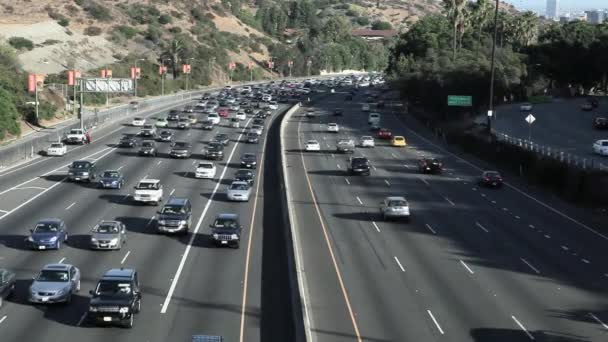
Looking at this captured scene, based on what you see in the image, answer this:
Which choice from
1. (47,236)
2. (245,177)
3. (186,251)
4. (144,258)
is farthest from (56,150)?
(144,258)

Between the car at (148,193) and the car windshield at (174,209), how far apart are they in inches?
300

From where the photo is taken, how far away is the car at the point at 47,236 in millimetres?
41250

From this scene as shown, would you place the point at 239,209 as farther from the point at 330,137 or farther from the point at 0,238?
the point at 330,137

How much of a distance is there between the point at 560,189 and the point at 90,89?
6617 centimetres

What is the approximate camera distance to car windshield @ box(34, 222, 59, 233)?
137 ft

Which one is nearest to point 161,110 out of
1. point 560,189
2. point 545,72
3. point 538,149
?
point 545,72

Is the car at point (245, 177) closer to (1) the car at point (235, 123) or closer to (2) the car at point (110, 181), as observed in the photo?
(2) the car at point (110, 181)

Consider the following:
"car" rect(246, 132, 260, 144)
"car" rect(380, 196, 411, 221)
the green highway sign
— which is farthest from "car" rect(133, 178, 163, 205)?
the green highway sign

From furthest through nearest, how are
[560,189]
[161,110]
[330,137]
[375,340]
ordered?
1. [161,110]
2. [330,137]
3. [560,189]
4. [375,340]

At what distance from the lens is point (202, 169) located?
66562 millimetres

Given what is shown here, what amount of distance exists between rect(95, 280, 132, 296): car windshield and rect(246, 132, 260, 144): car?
59723 millimetres

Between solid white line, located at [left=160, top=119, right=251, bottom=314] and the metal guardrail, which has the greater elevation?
the metal guardrail

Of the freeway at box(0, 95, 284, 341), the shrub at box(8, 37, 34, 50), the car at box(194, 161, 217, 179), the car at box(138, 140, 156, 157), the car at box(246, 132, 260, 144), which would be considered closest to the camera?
the freeway at box(0, 95, 284, 341)

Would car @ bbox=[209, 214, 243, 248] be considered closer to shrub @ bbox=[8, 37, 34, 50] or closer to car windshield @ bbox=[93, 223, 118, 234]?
car windshield @ bbox=[93, 223, 118, 234]
